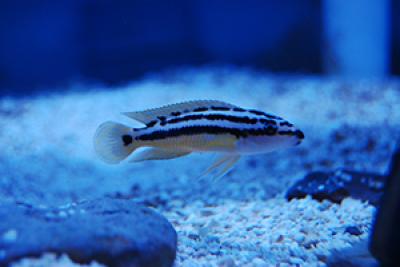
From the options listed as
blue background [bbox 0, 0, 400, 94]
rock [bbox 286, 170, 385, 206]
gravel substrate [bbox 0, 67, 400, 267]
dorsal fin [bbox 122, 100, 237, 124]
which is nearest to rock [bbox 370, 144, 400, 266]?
gravel substrate [bbox 0, 67, 400, 267]

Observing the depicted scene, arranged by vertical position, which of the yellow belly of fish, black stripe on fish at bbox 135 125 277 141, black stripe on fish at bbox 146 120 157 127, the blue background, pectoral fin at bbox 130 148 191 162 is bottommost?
pectoral fin at bbox 130 148 191 162

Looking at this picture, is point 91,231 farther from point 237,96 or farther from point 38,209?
point 237,96

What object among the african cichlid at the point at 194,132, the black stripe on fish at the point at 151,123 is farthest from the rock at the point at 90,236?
the black stripe on fish at the point at 151,123

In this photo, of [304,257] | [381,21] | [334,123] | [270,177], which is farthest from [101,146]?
[381,21]

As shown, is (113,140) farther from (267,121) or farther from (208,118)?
(267,121)

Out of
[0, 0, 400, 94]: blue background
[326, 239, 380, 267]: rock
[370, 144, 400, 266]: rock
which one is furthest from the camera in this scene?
[0, 0, 400, 94]: blue background

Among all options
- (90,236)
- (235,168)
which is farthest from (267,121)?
(235,168)

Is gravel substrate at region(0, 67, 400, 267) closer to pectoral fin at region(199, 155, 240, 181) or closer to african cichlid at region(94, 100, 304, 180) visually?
pectoral fin at region(199, 155, 240, 181)
